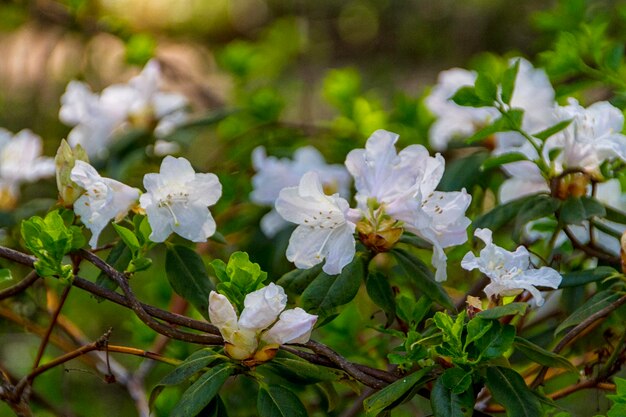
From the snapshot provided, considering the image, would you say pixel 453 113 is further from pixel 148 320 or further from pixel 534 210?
pixel 148 320

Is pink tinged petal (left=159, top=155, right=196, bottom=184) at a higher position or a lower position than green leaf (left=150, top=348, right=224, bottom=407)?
higher

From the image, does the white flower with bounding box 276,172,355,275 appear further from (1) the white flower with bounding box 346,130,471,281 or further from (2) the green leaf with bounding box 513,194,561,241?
(2) the green leaf with bounding box 513,194,561,241

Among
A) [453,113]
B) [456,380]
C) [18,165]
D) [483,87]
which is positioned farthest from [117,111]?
[456,380]

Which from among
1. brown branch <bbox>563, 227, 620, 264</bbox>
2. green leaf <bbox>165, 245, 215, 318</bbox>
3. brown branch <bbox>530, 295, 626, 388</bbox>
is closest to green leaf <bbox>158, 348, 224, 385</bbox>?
green leaf <bbox>165, 245, 215, 318</bbox>

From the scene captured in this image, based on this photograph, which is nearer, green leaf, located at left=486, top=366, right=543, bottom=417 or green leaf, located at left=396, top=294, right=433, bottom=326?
green leaf, located at left=486, top=366, right=543, bottom=417

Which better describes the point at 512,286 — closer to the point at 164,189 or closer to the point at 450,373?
the point at 450,373

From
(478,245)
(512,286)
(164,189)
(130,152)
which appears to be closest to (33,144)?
(130,152)
